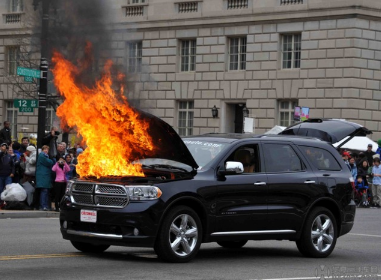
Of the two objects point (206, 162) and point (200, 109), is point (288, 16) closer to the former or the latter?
point (200, 109)

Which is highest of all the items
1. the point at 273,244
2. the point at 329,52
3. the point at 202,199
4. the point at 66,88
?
the point at 329,52

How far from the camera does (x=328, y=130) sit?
88.2 ft

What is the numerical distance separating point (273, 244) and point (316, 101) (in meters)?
24.6

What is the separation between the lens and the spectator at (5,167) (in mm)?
25031

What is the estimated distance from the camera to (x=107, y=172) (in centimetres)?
1359

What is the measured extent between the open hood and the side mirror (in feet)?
43.5

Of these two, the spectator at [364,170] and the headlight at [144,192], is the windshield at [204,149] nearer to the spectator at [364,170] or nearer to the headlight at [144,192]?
the headlight at [144,192]

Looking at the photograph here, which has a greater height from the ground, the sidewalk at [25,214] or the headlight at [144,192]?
the headlight at [144,192]

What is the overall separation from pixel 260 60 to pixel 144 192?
30.3m

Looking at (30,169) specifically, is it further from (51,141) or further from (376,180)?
(376,180)

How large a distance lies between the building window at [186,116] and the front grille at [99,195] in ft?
105

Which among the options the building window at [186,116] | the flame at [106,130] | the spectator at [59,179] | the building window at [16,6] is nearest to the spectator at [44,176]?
the spectator at [59,179]

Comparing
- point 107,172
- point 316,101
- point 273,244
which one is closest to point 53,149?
point 273,244

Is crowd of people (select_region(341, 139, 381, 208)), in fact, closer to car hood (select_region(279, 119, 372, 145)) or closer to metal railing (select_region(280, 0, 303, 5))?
car hood (select_region(279, 119, 372, 145))
